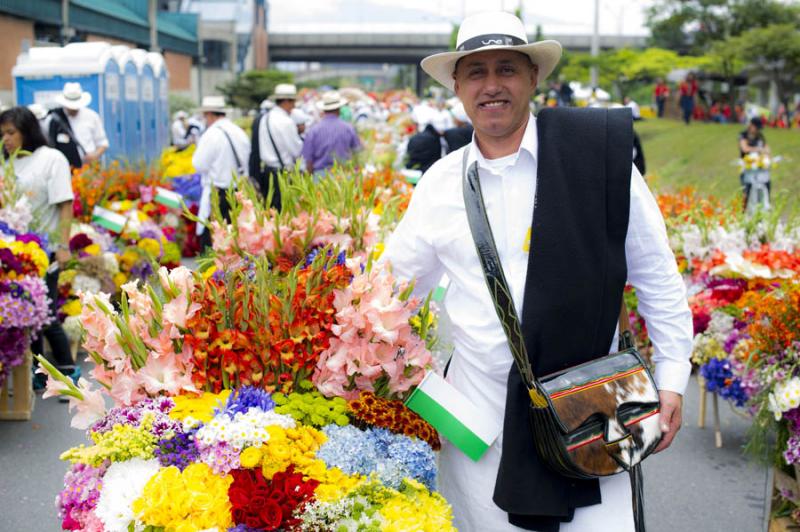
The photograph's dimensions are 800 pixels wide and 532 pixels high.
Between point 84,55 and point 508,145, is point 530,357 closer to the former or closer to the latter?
point 508,145

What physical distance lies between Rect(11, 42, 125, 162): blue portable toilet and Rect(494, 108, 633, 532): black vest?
473 inches

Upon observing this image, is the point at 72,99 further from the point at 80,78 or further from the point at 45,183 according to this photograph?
the point at 45,183

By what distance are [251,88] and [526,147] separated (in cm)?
5026

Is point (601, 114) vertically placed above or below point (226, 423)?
above

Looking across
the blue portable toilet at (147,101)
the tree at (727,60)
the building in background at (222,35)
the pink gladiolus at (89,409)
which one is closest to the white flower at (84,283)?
the pink gladiolus at (89,409)

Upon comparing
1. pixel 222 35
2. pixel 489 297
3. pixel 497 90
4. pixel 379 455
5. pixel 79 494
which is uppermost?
pixel 222 35

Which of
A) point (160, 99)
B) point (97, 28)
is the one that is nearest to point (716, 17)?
point (97, 28)

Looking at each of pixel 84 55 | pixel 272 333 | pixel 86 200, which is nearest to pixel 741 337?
pixel 272 333

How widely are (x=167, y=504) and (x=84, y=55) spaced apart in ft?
42.8

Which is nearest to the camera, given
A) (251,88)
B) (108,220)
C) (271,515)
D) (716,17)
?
(271,515)

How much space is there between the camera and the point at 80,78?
45.1 feet

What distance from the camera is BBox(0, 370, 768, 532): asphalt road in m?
4.46

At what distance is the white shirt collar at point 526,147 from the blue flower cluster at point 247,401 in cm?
83

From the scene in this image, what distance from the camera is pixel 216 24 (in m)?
66.1
